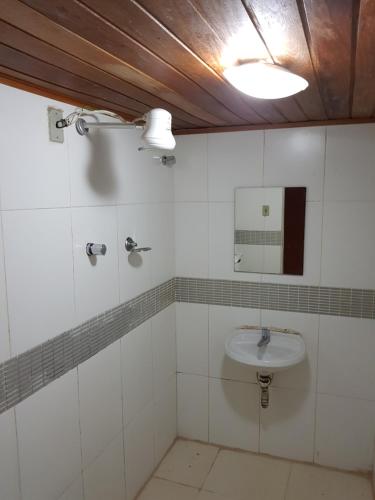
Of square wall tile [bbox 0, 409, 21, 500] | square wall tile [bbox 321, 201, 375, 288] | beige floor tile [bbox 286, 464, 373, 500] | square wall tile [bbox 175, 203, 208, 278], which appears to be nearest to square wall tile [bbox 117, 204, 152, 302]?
square wall tile [bbox 175, 203, 208, 278]

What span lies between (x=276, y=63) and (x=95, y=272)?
116cm

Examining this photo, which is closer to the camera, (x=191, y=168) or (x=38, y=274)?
(x=38, y=274)

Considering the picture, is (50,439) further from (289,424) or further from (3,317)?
(289,424)

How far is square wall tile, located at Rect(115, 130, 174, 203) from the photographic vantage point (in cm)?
209

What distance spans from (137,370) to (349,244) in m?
1.42

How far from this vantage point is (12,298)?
143 cm

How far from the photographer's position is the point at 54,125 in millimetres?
1602

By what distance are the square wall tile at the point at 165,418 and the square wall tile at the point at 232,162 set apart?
4.31 feet

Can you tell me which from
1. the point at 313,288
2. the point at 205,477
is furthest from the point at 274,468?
the point at 313,288

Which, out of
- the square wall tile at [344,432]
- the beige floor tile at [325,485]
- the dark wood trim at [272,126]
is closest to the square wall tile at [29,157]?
the dark wood trim at [272,126]

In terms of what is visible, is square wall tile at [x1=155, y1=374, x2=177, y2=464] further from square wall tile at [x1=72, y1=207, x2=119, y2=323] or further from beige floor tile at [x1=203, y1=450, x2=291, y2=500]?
square wall tile at [x1=72, y1=207, x2=119, y2=323]

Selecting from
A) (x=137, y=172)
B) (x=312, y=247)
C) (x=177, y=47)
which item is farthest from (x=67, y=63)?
(x=312, y=247)

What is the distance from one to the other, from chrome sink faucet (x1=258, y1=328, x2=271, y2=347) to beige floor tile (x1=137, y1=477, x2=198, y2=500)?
96cm

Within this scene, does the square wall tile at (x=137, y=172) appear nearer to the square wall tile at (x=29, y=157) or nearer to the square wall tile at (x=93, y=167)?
the square wall tile at (x=93, y=167)
